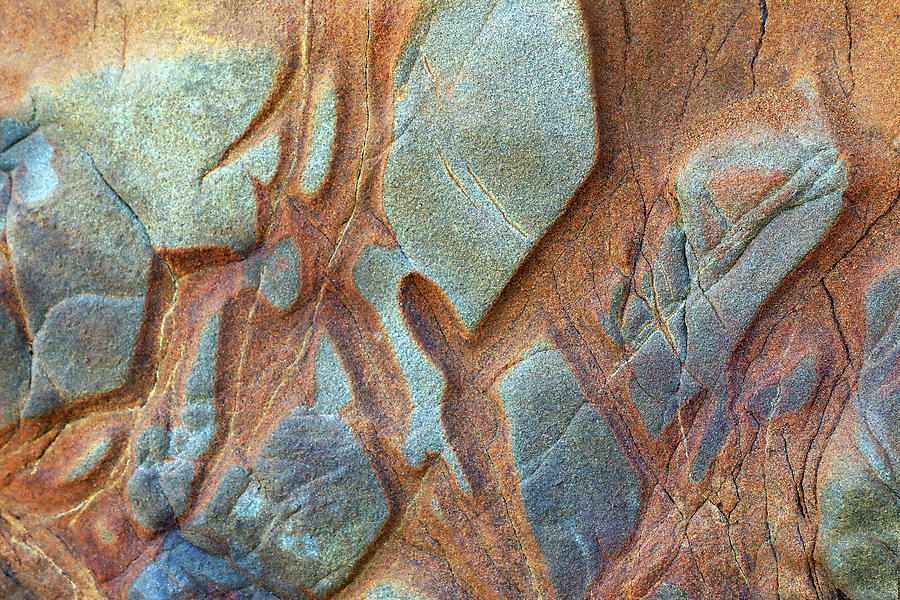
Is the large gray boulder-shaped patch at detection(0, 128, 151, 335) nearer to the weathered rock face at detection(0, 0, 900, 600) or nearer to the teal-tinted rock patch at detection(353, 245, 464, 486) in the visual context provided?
the weathered rock face at detection(0, 0, 900, 600)

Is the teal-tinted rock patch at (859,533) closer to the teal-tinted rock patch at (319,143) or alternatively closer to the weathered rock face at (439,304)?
the weathered rock face at (439,304)

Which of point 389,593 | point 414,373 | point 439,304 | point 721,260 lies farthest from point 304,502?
point 721,260

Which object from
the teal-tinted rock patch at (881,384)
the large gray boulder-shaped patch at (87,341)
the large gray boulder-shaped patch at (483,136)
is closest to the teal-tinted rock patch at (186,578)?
the large gray boulder-shaped patch at (87,341)

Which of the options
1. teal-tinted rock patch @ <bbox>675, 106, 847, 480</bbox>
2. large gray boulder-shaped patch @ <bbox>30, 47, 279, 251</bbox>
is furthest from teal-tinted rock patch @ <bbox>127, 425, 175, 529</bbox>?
teal-tinted rock patch @ <bbox>675, 106, 847, 480</bbox>

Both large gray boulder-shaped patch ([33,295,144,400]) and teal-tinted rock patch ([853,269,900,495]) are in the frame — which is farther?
large gray boulder-shaped patch ([33,295,144,400])

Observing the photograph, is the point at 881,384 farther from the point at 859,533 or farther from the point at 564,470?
the point at 564,470

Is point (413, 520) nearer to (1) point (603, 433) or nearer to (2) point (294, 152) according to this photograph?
(1) point (603, 433)
